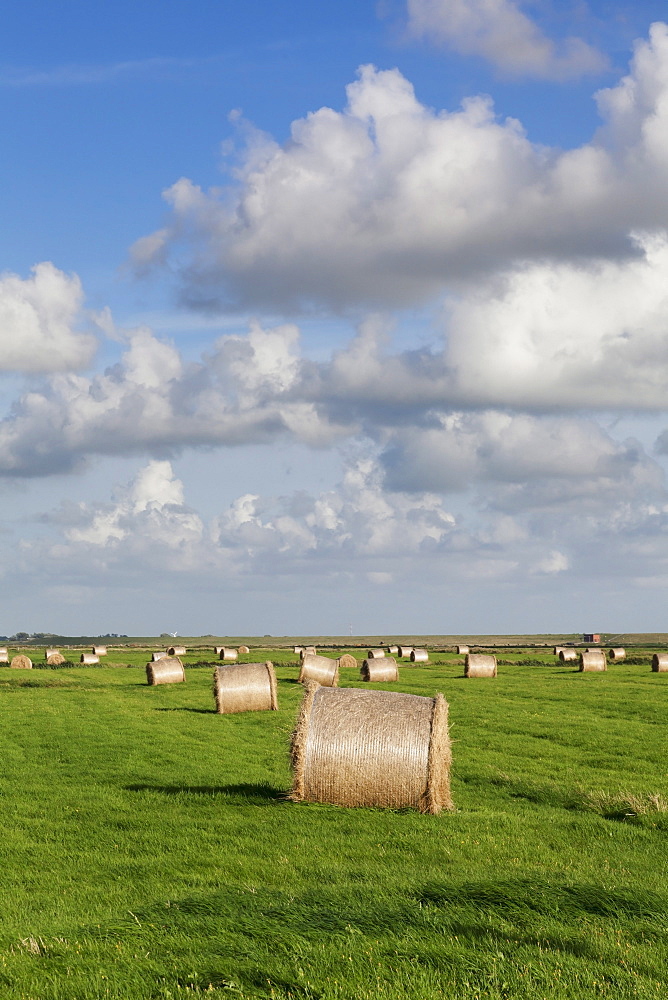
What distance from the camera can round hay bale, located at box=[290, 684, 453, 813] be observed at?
53.1ft

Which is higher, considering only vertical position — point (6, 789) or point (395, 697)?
point (395, 697)

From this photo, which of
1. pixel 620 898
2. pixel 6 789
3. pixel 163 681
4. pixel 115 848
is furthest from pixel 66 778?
pixel 163 681

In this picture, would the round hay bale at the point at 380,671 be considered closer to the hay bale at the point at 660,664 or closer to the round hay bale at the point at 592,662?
the round hay bale at the point at 592,662

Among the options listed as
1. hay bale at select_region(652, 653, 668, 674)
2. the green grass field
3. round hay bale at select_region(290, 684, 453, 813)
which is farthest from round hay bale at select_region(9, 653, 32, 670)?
round hay bale at select_region(290, 684, 453, 813)

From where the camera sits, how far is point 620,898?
1052 centimetres

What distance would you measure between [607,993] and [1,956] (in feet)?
18.1

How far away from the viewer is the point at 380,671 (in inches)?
1852

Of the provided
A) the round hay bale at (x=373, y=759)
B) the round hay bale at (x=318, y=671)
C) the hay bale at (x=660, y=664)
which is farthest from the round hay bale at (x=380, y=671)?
the round hay bale at (x=373, y=759)

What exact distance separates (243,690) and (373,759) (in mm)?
17624

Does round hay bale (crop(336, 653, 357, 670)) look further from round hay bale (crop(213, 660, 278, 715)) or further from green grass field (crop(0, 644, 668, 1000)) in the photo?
green grass field (crop(0, 644, 668, 1000))

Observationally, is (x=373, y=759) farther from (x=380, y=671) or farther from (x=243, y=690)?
(x=380, y=671)

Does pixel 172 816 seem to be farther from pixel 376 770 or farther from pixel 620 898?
pixel 620 898

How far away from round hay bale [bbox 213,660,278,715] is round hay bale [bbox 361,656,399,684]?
1302 centimetres

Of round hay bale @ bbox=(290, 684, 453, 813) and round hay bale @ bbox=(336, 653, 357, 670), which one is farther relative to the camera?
round hay bale @ bbox=(336, 653, 357, 670)
